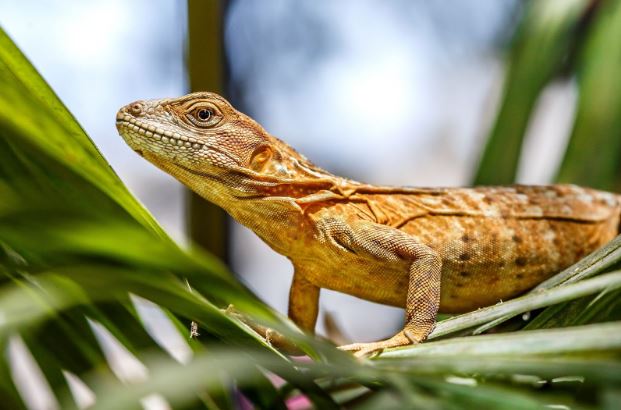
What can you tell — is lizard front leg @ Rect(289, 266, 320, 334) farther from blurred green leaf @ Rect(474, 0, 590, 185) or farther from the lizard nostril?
blurred green leaf @ Rect(474, 0, 590, 185)

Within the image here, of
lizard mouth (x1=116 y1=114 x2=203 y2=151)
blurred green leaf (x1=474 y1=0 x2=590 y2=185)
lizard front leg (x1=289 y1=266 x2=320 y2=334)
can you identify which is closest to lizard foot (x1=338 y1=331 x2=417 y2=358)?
lizard front leg (x1=289 y1=266 x2=320 y2=334)

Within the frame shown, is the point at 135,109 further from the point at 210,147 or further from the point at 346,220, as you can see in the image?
the point at 346,220

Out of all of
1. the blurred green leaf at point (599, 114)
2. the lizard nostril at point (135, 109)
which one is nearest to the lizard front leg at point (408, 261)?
the lizard nostril at point (135, 109)

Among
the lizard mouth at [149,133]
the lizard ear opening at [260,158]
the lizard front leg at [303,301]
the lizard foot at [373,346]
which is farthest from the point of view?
the lizard front leg at [303,301]

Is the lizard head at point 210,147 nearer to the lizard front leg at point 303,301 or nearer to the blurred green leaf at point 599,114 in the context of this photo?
the lizard front leg at point 303,301

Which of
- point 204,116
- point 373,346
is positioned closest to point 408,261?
point 373,346

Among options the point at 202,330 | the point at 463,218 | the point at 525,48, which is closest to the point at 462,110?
the point at 525,48
